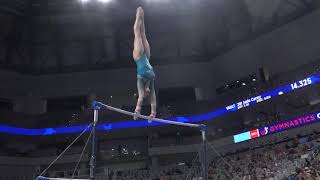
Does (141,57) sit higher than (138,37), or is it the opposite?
(138,37)

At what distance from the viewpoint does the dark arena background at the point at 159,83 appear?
1166 inches

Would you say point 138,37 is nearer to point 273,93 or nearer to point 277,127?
point 277,127

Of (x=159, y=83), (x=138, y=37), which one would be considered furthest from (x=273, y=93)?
(x=138, y=37)

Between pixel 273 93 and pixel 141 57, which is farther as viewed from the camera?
pixel 273 93

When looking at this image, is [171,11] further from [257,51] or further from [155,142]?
[155,142]

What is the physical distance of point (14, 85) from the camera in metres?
35.6

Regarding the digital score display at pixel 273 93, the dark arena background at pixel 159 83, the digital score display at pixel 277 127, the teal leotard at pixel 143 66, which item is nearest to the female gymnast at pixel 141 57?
the teal leotard at pixel 143 66

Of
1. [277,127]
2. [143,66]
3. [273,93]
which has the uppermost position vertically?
[273,93]

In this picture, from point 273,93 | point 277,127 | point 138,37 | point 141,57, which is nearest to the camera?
point 138,37

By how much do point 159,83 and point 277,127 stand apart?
12.1 metres

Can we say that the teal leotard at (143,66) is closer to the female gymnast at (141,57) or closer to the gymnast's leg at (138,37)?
the female gymnast at (141,57)

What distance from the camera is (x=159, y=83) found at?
3631cm

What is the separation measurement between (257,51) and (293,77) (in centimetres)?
469

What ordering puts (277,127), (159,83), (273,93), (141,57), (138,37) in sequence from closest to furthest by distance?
(138,37), (141,57), (277,127), (273,93), (159,83)
